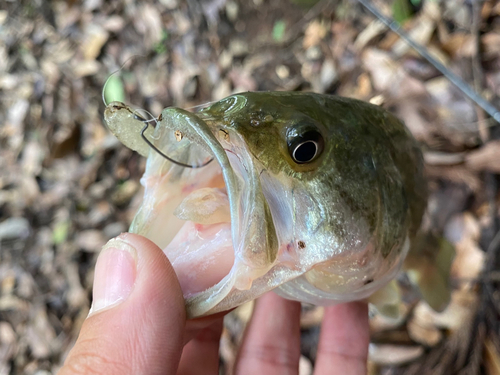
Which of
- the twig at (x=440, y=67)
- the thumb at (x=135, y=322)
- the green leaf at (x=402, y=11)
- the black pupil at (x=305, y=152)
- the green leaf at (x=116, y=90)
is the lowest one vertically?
the twig at (x=440, y=67)

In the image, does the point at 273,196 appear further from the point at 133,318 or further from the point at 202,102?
the point at 202,102

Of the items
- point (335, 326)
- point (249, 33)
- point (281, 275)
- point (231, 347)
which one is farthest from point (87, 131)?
point (281, 275)

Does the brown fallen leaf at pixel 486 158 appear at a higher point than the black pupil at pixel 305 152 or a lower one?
lower

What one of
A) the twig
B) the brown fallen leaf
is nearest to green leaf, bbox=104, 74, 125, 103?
the twig

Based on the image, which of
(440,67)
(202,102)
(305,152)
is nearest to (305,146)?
(305,152)

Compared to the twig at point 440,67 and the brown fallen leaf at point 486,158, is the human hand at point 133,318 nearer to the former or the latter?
the brown fallen leaf at point 486,158

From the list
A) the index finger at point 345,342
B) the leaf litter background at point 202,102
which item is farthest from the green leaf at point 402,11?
the index finger at point 345,342

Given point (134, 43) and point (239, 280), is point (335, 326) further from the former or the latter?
point (134, 43)

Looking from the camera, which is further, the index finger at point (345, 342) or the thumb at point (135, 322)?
the index finger at point (345, 342)

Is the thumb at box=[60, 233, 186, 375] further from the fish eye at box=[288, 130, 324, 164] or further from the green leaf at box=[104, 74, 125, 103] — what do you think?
the green leaf at box=[104, 74, 125, 103]
